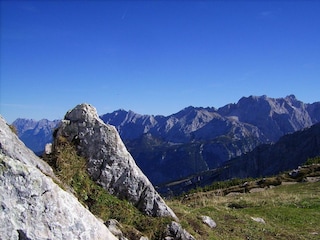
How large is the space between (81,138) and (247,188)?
110 feet

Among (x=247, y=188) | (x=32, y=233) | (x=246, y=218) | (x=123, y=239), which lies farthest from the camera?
(x=247, y=188)

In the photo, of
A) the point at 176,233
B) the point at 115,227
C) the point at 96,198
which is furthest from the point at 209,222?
the point at 115,227

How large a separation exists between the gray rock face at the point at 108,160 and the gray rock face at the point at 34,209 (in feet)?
21.7

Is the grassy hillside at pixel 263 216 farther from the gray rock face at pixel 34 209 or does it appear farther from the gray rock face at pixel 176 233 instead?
the gray rock face at pixel 34 209

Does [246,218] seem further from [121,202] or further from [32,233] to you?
[32,233]

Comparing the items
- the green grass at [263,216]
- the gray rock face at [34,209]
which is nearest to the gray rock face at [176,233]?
the green grass at [263,216]

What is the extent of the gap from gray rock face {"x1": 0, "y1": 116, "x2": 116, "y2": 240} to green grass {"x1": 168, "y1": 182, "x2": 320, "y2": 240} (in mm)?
8182

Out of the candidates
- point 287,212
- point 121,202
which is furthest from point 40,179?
point 287,212

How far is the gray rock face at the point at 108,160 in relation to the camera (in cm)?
1651

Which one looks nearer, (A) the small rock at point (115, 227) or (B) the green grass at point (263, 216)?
(A) the small rock at point (115, 227)

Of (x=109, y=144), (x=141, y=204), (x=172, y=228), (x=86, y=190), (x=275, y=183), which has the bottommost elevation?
(x=275, y=183)

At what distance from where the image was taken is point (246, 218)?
23.0 m

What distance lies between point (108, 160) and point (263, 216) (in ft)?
Answer: 49.9

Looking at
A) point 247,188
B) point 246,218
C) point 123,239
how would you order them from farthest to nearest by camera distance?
point 247,188 < point 246,218 < point 123,239
